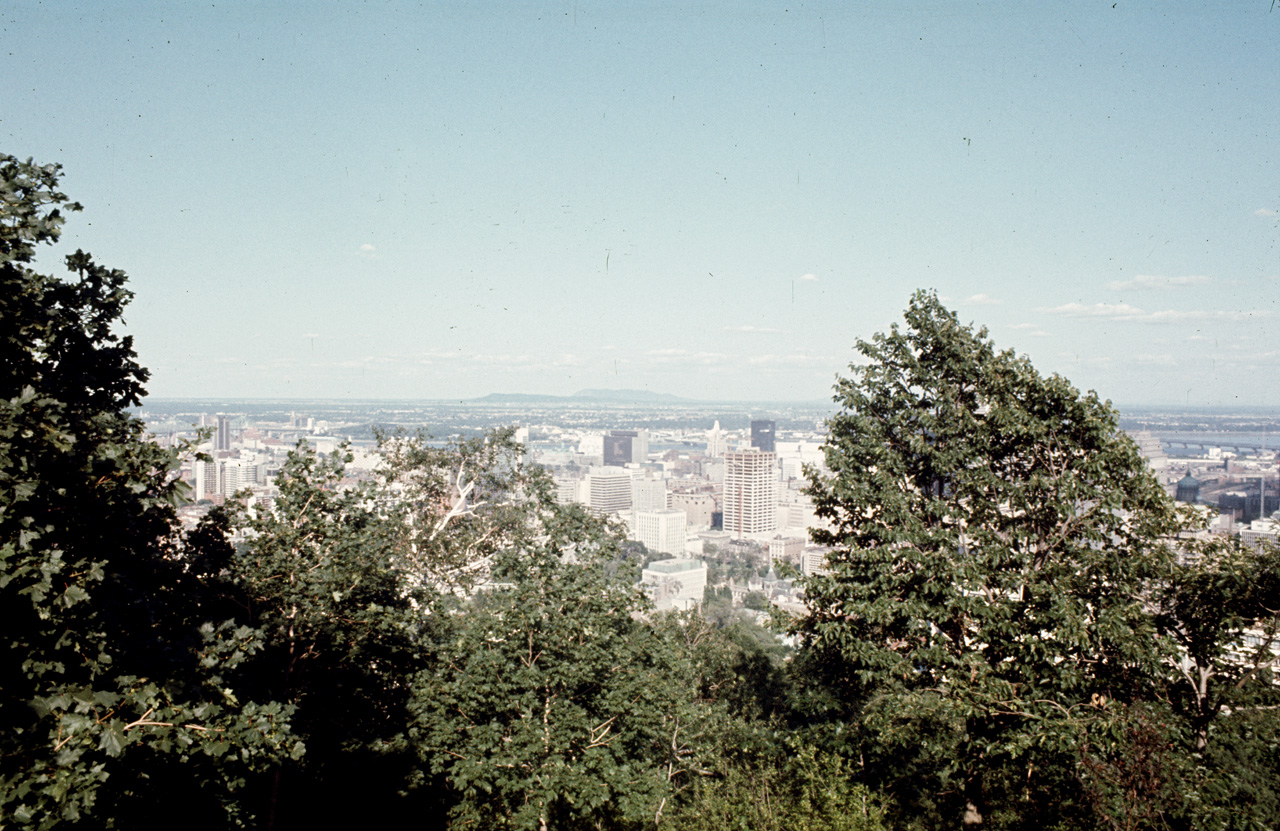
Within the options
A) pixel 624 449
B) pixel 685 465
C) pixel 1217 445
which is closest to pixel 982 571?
pixel 1217 445

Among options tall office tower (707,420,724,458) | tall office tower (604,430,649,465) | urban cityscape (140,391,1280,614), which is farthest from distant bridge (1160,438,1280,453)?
tall office tower (707,420,724,458)

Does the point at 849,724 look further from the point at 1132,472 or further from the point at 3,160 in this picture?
the point at 3,160

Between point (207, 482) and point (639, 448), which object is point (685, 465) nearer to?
point (639, 448)

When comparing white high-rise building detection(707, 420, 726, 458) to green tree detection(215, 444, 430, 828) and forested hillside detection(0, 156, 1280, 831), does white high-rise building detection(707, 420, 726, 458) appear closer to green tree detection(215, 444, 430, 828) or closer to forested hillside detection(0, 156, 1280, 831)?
forested hillside detection(0, 156, 1280, 831)

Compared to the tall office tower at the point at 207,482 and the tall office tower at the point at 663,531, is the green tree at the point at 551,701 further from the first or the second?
the tall office tower at the point at 663,531

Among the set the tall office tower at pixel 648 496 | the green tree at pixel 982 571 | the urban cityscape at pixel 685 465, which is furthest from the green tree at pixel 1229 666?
the tall office tower at pixel 648 496
